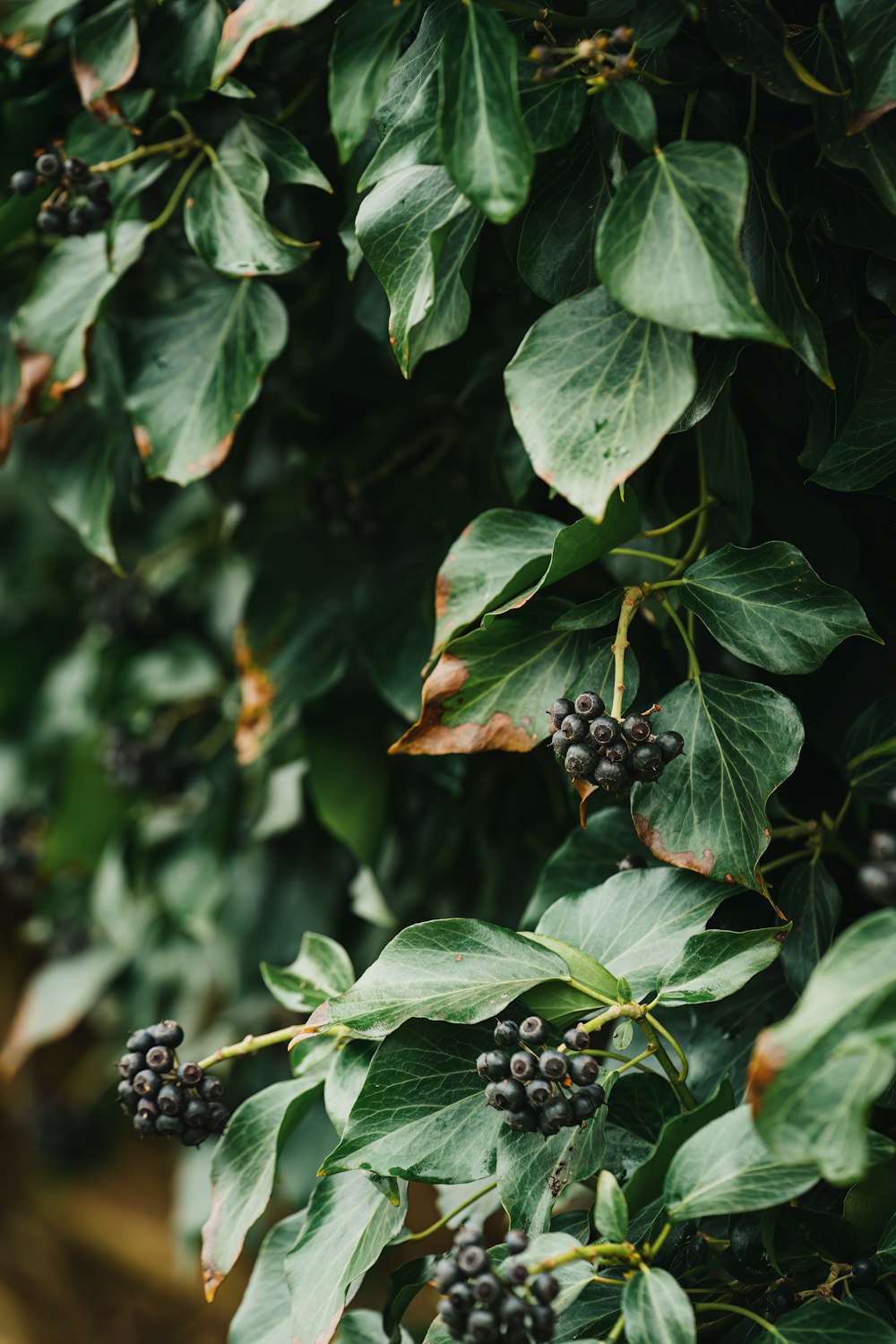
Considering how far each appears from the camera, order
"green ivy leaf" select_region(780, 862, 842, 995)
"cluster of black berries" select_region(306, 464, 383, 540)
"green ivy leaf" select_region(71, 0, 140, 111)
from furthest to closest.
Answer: "cluster of black berries" select_region(306, 464, 383, 540) → "green ivy leaf" select_region(71, 0, 140, 111) → "green ivy leaf" select_region(780, 862, 842, 995)

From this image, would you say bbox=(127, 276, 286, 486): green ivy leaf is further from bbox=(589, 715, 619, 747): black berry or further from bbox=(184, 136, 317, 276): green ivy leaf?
bbox=(589, 715, 619, 747): black berry

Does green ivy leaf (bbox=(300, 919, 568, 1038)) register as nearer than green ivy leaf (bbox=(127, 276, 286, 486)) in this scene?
Yes

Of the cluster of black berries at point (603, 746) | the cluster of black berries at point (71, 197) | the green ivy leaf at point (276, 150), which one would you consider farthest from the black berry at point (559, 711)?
the cluster of black berries at point (71, 197)

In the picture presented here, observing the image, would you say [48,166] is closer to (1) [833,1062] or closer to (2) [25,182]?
(2) [25,182]

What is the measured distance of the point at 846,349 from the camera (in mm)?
554

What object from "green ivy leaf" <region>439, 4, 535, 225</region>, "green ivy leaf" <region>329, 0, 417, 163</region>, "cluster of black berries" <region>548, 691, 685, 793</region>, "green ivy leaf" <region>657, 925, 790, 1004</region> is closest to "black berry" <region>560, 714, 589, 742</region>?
"cluster of black berries" <region>548, 691, 685, 793</region>

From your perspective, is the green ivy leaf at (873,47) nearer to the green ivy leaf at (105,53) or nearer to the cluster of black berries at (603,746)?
the cluster of black berries at (603,746)

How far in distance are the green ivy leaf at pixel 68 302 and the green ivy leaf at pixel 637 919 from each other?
451 millimetres

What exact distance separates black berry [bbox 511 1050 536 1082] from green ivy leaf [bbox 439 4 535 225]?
33 centimetres

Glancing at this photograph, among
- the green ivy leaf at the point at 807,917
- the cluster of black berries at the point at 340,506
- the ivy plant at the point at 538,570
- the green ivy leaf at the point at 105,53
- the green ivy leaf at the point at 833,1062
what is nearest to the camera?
the green ivy leaf at the point at 833,1062

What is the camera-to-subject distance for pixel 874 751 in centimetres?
52

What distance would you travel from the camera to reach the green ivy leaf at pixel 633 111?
0.44 meters

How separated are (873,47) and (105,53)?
45 cm

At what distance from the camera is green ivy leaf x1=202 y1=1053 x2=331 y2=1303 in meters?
0.51
